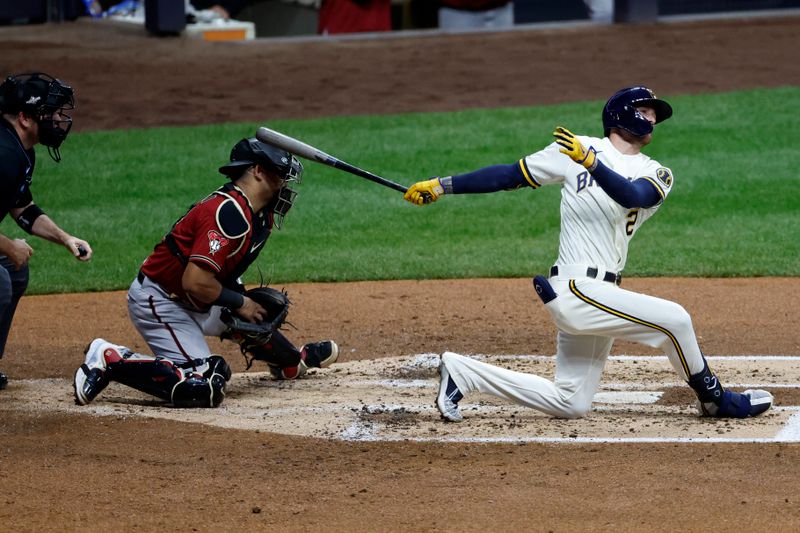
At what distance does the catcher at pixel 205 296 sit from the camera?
542 cm

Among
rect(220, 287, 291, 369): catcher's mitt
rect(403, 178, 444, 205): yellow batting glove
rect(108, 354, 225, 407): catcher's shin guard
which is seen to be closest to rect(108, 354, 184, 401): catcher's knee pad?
rect(108, 354, 225, 407): catcher's shin guard

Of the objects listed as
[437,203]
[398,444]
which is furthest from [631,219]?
[437,203]

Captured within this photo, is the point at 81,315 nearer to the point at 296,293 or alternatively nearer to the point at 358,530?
the point at 296,293

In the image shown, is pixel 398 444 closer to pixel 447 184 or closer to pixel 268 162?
pixel 447 184

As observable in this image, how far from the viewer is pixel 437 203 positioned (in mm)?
10750

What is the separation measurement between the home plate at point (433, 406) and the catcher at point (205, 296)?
14 centimetres

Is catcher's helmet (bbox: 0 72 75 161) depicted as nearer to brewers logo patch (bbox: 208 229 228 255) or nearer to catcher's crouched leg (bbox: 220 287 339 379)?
brewers logo patch (bbox: 208 229 228 255)

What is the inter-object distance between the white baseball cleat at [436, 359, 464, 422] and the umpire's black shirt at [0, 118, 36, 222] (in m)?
2.13

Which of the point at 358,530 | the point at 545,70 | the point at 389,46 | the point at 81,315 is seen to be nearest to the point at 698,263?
the point at 81,315

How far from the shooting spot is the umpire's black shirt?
18.0 feet

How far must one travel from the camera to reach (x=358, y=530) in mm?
4219

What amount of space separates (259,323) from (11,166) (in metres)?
1.33

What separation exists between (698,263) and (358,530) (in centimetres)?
500

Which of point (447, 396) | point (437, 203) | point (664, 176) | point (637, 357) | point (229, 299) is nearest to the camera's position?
point (664, 176)
